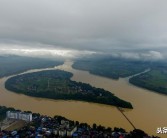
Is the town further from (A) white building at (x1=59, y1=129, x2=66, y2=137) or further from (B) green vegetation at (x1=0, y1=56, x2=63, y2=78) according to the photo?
(B) green vegetation at (x1=0, y1=56, x2=63, y2=78)

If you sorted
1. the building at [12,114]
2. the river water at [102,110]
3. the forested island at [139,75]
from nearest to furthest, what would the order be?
the river water at [102,110], the building at [12,114], the forested island at [139,75]

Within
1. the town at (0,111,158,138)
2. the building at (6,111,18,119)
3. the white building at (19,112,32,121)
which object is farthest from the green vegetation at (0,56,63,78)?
the town at (0,111,158,138)

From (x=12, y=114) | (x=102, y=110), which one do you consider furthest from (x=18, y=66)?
(x=12, y=114)

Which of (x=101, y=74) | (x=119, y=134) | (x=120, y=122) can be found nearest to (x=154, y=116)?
(x=120, y=122)

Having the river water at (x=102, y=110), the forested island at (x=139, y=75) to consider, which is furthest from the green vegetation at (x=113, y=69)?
the river water at (x=102, y=110)

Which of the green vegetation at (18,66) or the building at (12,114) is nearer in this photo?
the building at (12,114)

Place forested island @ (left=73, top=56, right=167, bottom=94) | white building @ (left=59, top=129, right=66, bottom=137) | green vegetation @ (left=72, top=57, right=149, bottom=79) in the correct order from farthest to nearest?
green vegetation @ (left=72, top=57, right=149, bottom=79)
forested island @ (left=73, top=56, right=167, bottom=94)
white building @ (left=59, top=129, right=66, bottom=137)

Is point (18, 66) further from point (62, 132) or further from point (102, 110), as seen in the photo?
point (62, 132)

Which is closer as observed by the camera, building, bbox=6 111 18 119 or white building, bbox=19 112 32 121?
white building, bbox=19 112 32 121

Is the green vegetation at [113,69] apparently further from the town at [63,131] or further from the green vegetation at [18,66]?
the town at [63,131]
